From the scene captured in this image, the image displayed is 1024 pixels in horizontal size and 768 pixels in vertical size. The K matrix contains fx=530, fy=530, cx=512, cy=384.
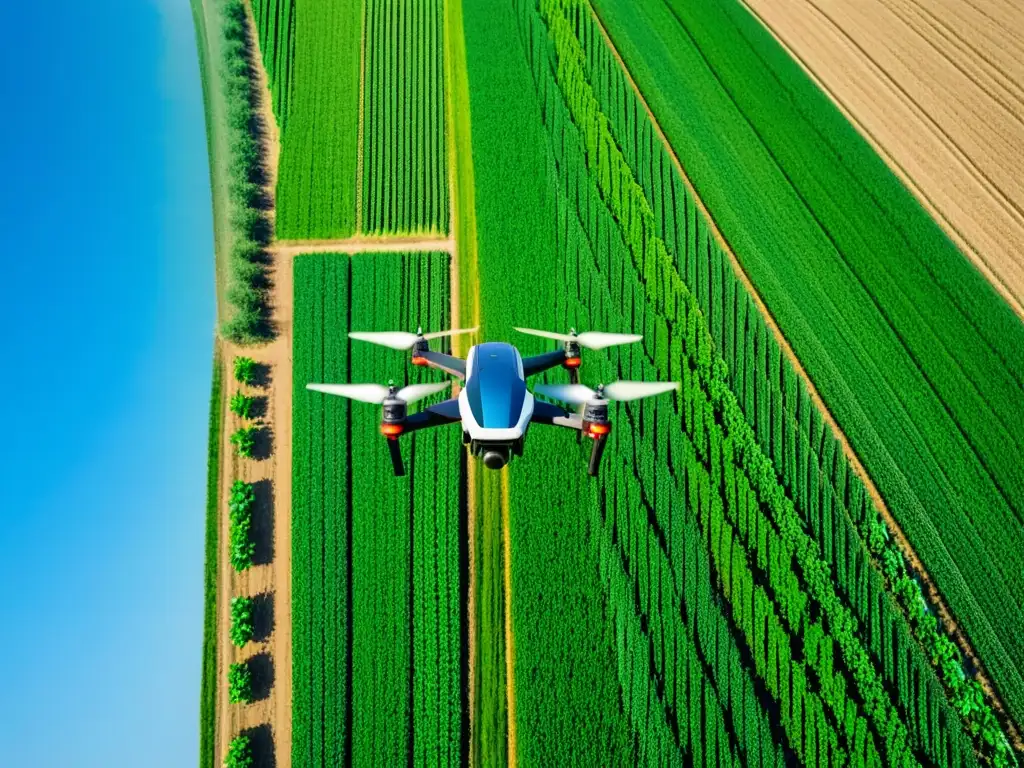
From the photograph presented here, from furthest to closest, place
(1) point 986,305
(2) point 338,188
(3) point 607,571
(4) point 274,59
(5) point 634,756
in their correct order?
(4) point 274,59, (2) point 338,188, (1) point 986,305, (3) point 607,571, (5) point 634,756

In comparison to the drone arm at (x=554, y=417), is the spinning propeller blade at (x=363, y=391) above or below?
above

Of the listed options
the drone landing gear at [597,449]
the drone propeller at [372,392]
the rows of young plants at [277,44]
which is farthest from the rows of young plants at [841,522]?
the rows of young plants at [277,44]

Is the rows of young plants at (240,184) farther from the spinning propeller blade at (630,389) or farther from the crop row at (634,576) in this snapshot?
the spinning propeller blade at (630,389)

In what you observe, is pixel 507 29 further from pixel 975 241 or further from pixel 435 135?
pixel 975 241

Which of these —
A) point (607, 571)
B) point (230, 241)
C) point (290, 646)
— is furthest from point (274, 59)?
point (607, 571)

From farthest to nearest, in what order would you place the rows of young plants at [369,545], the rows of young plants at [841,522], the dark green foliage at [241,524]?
the dark green foliage at [241,524] → the rows of young plants at [369,545] → the rows of young plants at [841,522]

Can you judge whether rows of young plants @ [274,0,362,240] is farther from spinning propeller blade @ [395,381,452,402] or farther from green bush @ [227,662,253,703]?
green bush @ [227,662,253,703]

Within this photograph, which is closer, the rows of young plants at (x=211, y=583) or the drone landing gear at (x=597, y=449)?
the drone landing gear at (x=597, y=449)
